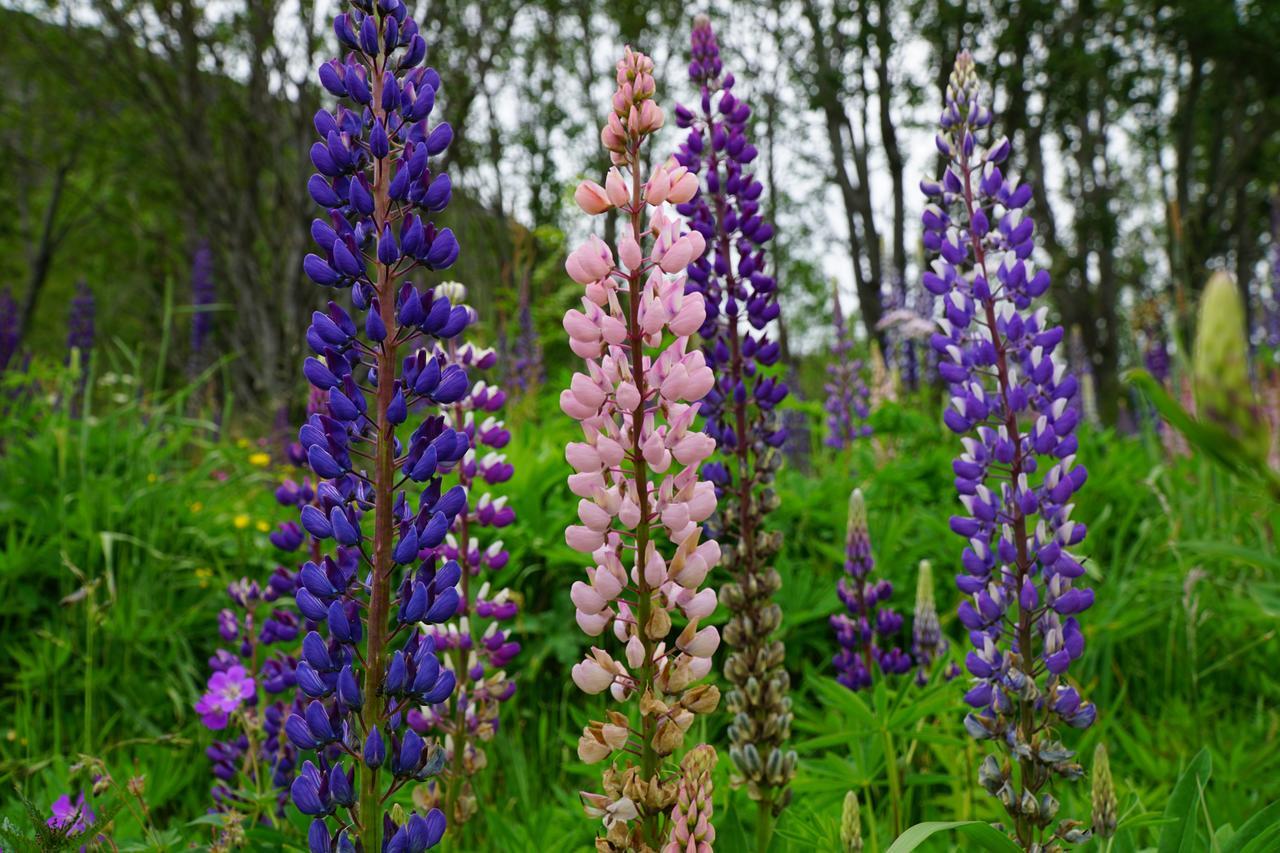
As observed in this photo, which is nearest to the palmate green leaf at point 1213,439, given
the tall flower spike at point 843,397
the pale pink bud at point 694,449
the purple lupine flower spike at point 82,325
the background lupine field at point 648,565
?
the background lupine field at point 648,565

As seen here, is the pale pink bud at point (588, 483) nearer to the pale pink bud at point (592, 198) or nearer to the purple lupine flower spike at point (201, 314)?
the pale pink bud at point (592, 198)

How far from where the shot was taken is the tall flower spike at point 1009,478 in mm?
1519

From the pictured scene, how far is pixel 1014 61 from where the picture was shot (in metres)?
18.1

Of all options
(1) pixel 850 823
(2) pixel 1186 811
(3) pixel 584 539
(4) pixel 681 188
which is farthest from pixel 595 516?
(2) pixel 1186 811

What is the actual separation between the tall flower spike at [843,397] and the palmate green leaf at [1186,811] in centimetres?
335

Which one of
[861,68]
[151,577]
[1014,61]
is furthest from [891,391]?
[1014,61]

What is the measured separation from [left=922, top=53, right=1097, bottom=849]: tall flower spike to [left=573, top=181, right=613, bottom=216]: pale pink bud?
0.77m

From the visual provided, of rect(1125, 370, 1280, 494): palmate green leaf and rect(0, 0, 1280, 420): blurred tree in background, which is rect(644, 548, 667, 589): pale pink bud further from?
rect(0, 0, 1280, 420): blurred tree in background

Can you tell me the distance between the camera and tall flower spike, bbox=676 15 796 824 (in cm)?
187

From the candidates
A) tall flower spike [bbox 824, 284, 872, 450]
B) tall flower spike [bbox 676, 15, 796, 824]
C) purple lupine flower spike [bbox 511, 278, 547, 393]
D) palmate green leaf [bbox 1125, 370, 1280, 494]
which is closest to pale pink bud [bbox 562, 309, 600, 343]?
palmate green leaf [bbox 1125, 370, 1280, 494]

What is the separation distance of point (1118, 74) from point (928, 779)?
73.4ft

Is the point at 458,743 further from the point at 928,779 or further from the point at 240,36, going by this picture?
the point at 240,36

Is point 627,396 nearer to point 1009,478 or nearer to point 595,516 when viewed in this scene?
point 595,516

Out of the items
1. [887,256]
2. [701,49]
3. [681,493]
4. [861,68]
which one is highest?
[861,68]
